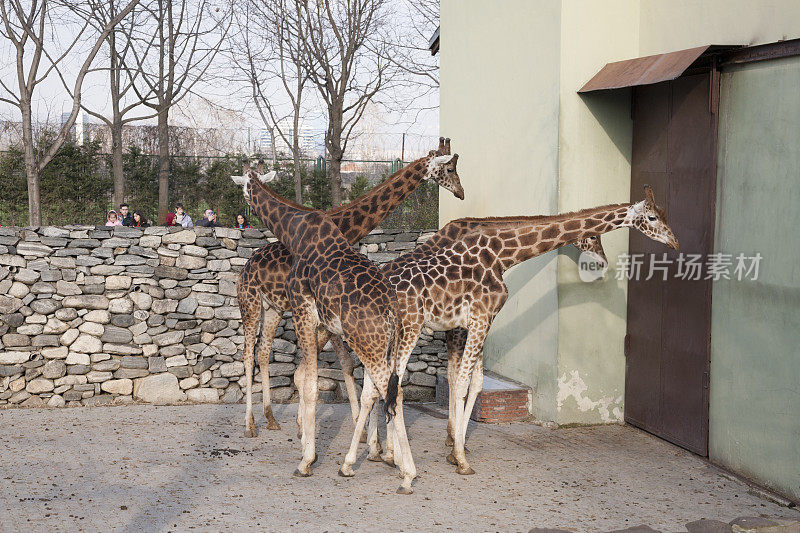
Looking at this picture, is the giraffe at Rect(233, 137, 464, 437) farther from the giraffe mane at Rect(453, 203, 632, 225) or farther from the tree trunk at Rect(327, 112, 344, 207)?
the tree trunk at Rect(327, 112, 344, 207)

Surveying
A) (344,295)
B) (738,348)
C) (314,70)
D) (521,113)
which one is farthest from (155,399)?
(314,70)

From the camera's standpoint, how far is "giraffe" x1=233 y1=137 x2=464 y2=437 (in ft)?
22.9

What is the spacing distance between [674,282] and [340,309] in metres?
3.33

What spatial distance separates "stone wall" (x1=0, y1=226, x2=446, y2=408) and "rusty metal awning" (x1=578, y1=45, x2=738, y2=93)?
4.27 meters

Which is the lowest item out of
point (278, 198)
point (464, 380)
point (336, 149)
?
point (464, 380)

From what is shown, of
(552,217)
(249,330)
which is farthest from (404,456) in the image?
(249,330)

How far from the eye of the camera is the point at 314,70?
14.8 metres

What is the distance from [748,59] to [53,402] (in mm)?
7831

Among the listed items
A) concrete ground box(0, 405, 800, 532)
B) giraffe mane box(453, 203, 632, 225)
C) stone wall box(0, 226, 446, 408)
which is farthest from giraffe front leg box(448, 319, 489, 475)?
stone wall box(0, 226, 446, 408)

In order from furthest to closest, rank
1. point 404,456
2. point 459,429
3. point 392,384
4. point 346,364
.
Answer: point 346,364 → point 459,429 → point 404,456 → point 392,384

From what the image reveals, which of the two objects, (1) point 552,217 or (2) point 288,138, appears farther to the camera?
(2) point 288,138

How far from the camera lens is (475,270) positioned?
655 cm

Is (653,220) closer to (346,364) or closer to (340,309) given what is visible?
(340,309)

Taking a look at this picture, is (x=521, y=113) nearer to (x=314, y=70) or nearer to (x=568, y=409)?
(x=568, y=409)
